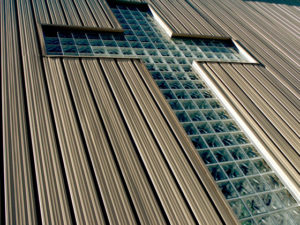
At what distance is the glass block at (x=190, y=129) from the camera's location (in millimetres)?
7074

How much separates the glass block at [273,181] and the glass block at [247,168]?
30 cm

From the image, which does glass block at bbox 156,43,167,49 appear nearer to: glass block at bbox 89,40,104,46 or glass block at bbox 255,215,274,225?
glass block at bbox 89,40,104,46

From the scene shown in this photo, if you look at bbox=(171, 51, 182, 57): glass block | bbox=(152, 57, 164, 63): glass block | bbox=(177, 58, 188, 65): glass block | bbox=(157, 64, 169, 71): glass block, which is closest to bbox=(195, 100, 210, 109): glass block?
bbox=(157, 64, 169, 71): glass block

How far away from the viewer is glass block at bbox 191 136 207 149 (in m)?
6.74

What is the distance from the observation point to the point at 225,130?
296 inches

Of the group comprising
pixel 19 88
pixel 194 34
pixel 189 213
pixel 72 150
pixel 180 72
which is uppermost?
pixel 194 34

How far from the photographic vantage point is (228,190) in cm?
586

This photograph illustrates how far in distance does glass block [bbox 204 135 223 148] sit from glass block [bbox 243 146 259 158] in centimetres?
79

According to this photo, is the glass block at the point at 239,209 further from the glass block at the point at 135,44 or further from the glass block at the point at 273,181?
the glass block at the point at 135,44

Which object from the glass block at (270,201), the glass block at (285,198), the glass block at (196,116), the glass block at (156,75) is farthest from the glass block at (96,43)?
the glass block at (285,198)

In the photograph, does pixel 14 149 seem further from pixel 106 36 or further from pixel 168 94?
pixel 106 36

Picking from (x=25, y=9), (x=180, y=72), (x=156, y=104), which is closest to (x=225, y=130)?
(x=156, y=104)

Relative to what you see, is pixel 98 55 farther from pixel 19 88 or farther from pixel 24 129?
pixel 24 129

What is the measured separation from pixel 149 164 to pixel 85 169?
1337 millimetres
